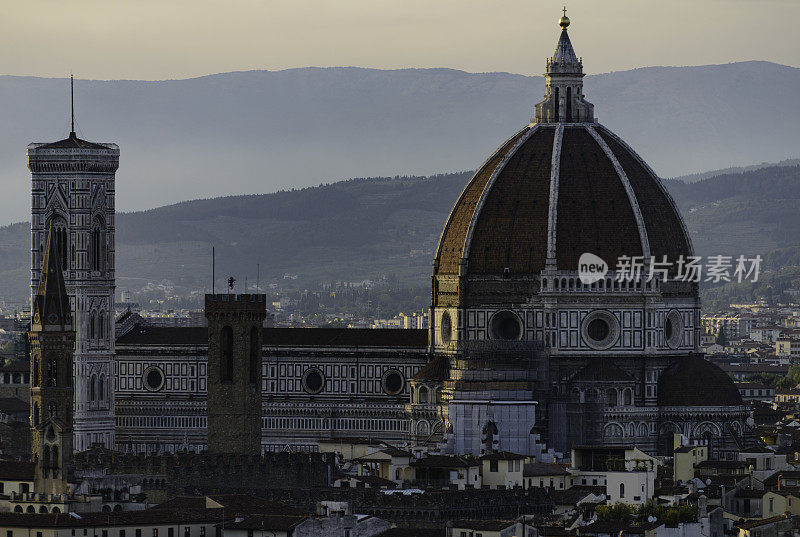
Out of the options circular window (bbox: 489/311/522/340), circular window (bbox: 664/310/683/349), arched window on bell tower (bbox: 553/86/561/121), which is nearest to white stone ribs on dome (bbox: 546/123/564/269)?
circular window (bbox: 489/311/522/340)

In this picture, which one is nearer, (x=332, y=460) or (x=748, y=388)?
(x=332, y=460)

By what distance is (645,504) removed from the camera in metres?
92.4

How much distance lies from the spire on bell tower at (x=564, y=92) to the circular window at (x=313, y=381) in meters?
15.6

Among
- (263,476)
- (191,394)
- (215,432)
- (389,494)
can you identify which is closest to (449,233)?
(191,394)

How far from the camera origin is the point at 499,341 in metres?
130

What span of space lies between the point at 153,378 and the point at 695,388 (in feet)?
90.4

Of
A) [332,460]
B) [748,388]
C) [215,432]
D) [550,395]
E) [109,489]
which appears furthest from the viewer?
[748,388]

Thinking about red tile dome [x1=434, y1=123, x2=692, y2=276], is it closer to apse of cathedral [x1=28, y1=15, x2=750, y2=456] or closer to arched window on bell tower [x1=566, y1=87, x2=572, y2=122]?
apse of cathedral [x1=28, y1=15, x2=750, y2=456]

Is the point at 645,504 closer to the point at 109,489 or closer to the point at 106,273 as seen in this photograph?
the point at 109,489

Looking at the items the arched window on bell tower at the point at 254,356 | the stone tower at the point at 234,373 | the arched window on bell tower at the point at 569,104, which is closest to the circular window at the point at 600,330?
the arched window on bell tower at the point at 569,104

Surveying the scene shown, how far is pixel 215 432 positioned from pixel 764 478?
878 inches

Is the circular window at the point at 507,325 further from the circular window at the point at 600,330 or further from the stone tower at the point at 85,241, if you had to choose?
the stone tower at the point at 85,241

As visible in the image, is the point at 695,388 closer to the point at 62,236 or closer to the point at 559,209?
the point at 559,209

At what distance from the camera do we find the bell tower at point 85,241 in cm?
13812
